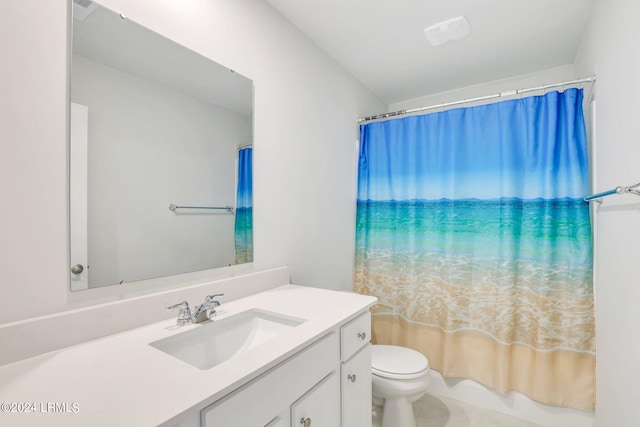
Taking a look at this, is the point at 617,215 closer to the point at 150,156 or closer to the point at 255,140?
the point at 255,140

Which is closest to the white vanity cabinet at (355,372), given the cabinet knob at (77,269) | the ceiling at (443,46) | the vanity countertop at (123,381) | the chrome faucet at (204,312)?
the vanity countertop at (123,381)

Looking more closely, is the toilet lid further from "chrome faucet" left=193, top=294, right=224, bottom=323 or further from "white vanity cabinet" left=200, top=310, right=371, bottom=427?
"chrome faucet" left=193, top=294, right=224, bottom=323

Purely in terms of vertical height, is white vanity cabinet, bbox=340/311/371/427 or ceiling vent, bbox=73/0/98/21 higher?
ceiling vent, bbox=73/0/98/21

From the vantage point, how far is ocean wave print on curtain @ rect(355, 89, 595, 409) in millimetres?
1775

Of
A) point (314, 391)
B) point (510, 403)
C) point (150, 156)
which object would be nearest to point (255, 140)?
point (150, 156)

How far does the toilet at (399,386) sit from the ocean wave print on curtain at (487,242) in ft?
1.78

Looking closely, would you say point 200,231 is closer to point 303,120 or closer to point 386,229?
point 303,120

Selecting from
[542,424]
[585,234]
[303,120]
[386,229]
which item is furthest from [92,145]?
[542,424]

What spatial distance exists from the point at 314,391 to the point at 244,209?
2.84 feet

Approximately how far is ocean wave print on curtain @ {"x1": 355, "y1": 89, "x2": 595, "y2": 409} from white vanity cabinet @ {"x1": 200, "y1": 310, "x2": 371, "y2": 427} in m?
1.01

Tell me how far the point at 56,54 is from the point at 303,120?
1199 millimetres

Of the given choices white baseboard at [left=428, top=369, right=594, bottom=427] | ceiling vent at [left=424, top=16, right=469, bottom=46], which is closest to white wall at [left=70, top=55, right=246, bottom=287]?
ceiling vent at [left=424, top=16, right=469, bottom=46]

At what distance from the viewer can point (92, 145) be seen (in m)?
0.99

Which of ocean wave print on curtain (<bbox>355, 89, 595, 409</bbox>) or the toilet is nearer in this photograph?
the toilet
